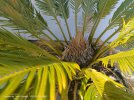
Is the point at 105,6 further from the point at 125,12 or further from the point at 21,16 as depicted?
the point at 21,16

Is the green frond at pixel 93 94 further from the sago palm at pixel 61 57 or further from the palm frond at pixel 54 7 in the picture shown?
the palm frond at pixel 54 7

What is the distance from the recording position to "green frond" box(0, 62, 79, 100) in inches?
33.9

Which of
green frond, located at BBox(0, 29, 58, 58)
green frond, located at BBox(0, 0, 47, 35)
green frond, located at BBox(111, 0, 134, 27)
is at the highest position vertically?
green frond, located at BBox(111, 0, 134, 27)

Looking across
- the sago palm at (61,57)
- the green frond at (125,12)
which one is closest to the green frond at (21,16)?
the sago palm at (61,57)

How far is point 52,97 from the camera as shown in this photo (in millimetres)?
876

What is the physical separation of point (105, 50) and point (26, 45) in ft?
2.13

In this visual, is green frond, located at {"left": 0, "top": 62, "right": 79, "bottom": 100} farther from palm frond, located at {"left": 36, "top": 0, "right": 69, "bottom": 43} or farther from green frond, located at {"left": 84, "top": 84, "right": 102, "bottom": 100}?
palm frond, located at {"left": 36, "top": 0, "right": 69, "bottom": 43}

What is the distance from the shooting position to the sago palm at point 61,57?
936 millimetres

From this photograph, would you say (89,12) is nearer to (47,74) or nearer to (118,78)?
(118,78)

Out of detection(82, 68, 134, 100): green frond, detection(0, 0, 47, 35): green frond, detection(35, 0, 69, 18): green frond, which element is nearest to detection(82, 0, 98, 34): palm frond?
detection(35, 0, 69, 18): green frond

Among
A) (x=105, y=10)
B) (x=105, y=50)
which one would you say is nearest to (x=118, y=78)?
(x=105, y=50)

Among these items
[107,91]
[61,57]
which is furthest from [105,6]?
[107,91]

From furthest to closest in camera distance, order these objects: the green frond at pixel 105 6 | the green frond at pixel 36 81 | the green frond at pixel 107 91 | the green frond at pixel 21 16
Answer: the green frond at pixel 105 6
the green frond at pixel 21 16
the green frond at pixel 107 91
the green frond at pixel 36 81

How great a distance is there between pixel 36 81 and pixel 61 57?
0.88 m
